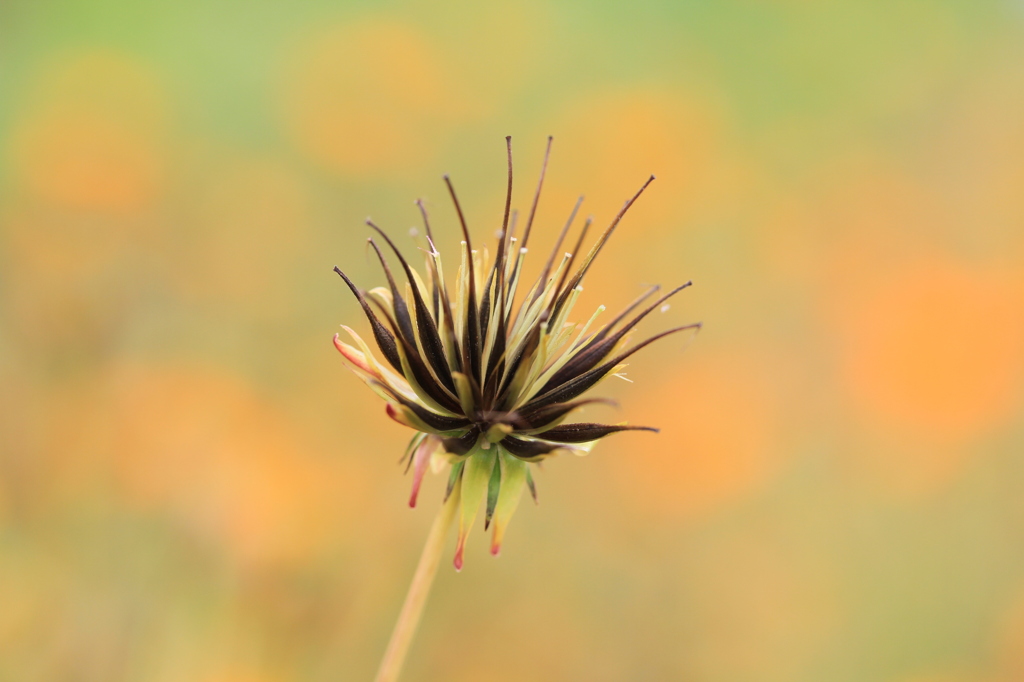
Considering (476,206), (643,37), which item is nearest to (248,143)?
(476,206)

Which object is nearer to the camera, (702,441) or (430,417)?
(430,417)

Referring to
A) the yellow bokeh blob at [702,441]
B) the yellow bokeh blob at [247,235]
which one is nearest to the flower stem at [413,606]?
the yellow bokeh blob at [702,441]

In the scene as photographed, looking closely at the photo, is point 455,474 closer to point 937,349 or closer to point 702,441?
point 702,441

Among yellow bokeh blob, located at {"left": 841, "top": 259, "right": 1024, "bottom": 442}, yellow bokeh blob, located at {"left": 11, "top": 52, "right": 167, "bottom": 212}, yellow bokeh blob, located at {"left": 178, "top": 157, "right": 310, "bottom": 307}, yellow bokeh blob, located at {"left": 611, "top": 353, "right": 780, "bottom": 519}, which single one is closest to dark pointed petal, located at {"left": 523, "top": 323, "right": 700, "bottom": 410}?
yellow bokeh blob, located at {"left": 611, "top": 353, "right": 780, "bottom": 519}

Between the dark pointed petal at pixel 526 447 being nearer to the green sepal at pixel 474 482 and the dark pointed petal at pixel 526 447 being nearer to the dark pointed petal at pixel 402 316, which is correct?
the green sepal at pixel 474 482

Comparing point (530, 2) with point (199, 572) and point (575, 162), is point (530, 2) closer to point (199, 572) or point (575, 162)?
point (575, 162)

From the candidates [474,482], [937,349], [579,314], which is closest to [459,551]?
[474,482]
